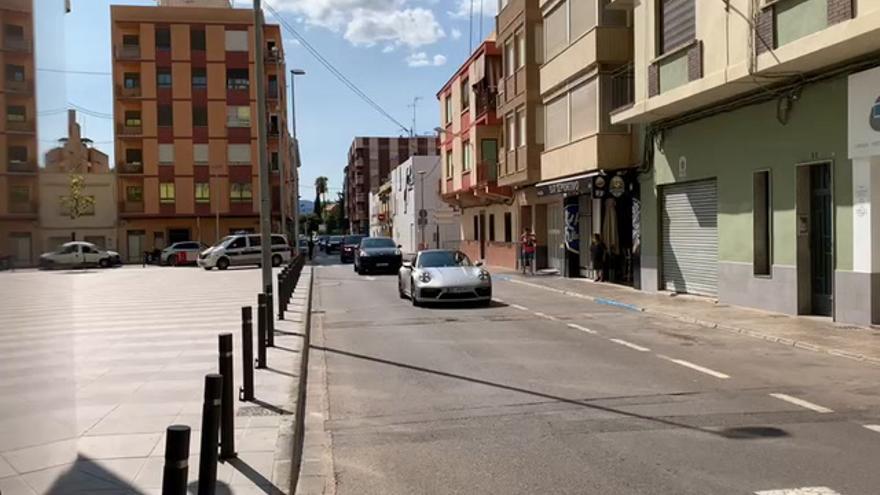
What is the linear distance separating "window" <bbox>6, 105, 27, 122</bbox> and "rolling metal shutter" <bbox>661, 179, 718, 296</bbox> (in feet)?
53.4

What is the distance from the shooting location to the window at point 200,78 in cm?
6184

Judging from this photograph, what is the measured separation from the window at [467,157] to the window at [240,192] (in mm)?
26278

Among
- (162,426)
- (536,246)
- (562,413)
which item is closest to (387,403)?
(562,413)

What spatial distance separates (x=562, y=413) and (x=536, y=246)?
24.3 meters

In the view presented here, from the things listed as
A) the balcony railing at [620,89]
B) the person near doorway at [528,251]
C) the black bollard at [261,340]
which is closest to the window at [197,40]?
the person near doorway at [528,251]

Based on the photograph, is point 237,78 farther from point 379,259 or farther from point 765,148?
point 765,148

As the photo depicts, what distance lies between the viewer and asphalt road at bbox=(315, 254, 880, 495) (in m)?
5.37

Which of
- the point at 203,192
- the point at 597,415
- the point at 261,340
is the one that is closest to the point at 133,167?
the point at 203,192

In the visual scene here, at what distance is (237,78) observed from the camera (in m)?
62.4

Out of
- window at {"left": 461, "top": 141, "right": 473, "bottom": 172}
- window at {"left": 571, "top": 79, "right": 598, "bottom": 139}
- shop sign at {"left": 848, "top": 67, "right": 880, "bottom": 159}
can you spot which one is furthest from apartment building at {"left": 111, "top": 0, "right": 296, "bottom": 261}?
shop sign at {"left": 848, "top": 67, "right": 880, "bottom": 159}

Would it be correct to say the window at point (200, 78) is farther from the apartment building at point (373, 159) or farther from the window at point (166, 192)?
the apartment building at point (373, 159)

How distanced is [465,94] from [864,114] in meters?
31.2

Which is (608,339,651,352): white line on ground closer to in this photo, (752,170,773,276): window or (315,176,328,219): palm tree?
(752,170,773,276): window

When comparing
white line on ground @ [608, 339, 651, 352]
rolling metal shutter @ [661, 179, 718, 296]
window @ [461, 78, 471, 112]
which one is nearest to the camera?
white line on ground @ [608, 339, 651, 352]
